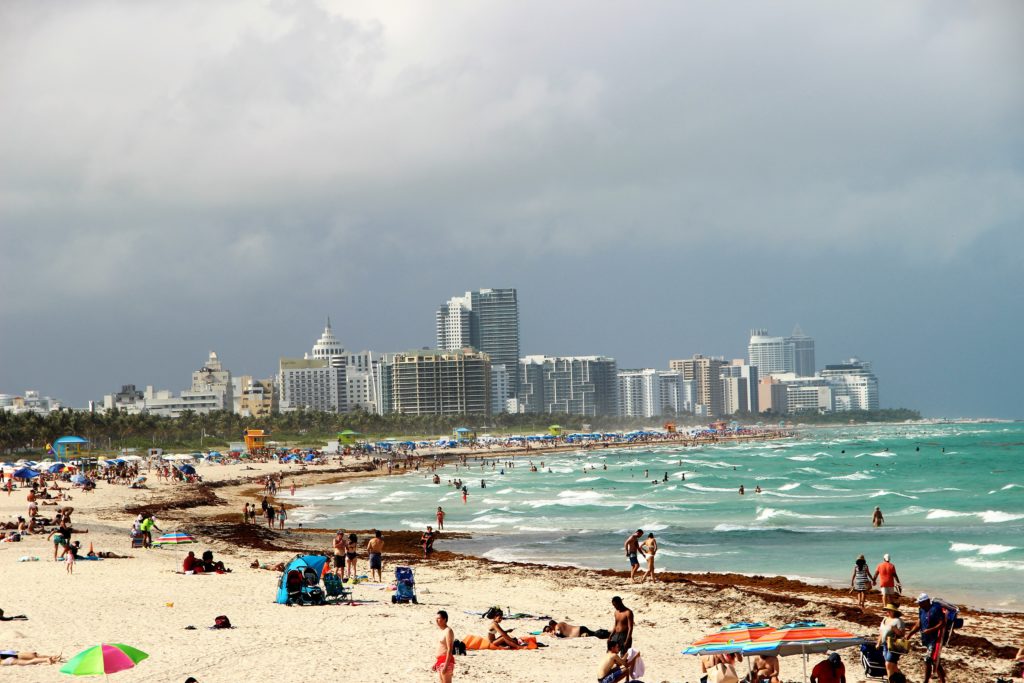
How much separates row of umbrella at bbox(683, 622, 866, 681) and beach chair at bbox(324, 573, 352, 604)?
33.0ft

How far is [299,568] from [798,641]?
11.7 meters

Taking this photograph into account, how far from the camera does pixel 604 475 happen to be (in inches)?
3039

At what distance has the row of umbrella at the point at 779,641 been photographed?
1220 cm

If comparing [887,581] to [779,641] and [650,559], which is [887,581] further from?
[779,641]

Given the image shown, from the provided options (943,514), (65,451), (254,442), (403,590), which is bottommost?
(943,514)

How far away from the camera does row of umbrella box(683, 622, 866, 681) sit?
40.0 feet

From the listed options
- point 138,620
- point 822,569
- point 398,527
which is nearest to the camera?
point 138,620

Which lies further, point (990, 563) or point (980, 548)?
point (980, 548)

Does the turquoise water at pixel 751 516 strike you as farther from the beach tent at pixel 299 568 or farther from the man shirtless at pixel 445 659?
the man shirtless at pixel 445 659

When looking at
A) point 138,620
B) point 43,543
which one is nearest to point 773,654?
point 138,620

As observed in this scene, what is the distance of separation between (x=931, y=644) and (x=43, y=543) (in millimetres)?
26219

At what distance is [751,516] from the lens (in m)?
42.1

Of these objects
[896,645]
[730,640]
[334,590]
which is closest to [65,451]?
[334,590]

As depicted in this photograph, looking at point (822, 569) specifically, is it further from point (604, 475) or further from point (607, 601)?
point (604, 475)
